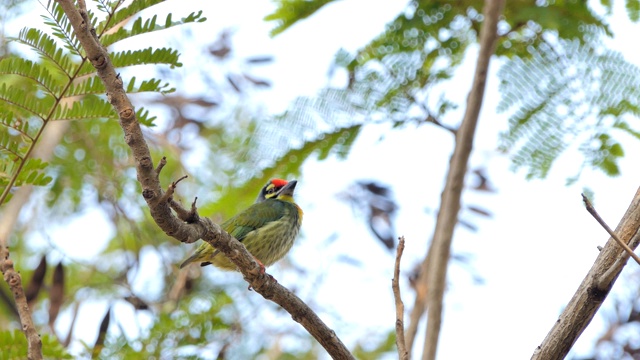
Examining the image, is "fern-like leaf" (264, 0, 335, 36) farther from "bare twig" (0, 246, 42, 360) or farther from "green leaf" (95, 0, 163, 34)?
"bare twig" (0, 246, 42, 360)

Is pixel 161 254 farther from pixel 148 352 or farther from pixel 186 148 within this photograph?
pixel 148 352

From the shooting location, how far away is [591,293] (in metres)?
2.21

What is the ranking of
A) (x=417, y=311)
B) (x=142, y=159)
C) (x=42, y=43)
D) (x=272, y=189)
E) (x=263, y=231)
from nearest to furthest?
(x=142, y=159) < (x=42, y=43) < (x=263, y=231) < (x=417, y=311) < (x=272, y=189)

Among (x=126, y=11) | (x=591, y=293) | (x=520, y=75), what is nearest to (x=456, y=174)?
(x=520, y=75)

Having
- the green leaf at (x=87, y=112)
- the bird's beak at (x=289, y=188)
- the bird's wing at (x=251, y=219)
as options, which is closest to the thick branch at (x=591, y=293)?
the green leaf at (x=87, y=112)

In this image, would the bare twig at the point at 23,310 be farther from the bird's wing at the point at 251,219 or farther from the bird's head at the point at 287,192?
the bird's head at the point at 287,192

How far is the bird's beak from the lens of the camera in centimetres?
477

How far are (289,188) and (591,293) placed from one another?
2.85m

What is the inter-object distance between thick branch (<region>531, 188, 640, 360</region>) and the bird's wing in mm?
2153

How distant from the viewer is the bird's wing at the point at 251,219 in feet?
13.7

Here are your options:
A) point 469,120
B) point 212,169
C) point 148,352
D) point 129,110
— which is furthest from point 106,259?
point 129,110

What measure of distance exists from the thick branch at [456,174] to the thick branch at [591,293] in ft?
4.65

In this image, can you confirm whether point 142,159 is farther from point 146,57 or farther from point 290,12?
point 290,12

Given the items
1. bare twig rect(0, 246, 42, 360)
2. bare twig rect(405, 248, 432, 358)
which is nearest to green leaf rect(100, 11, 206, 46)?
bare twig rect(0, 246, 42, 360)
